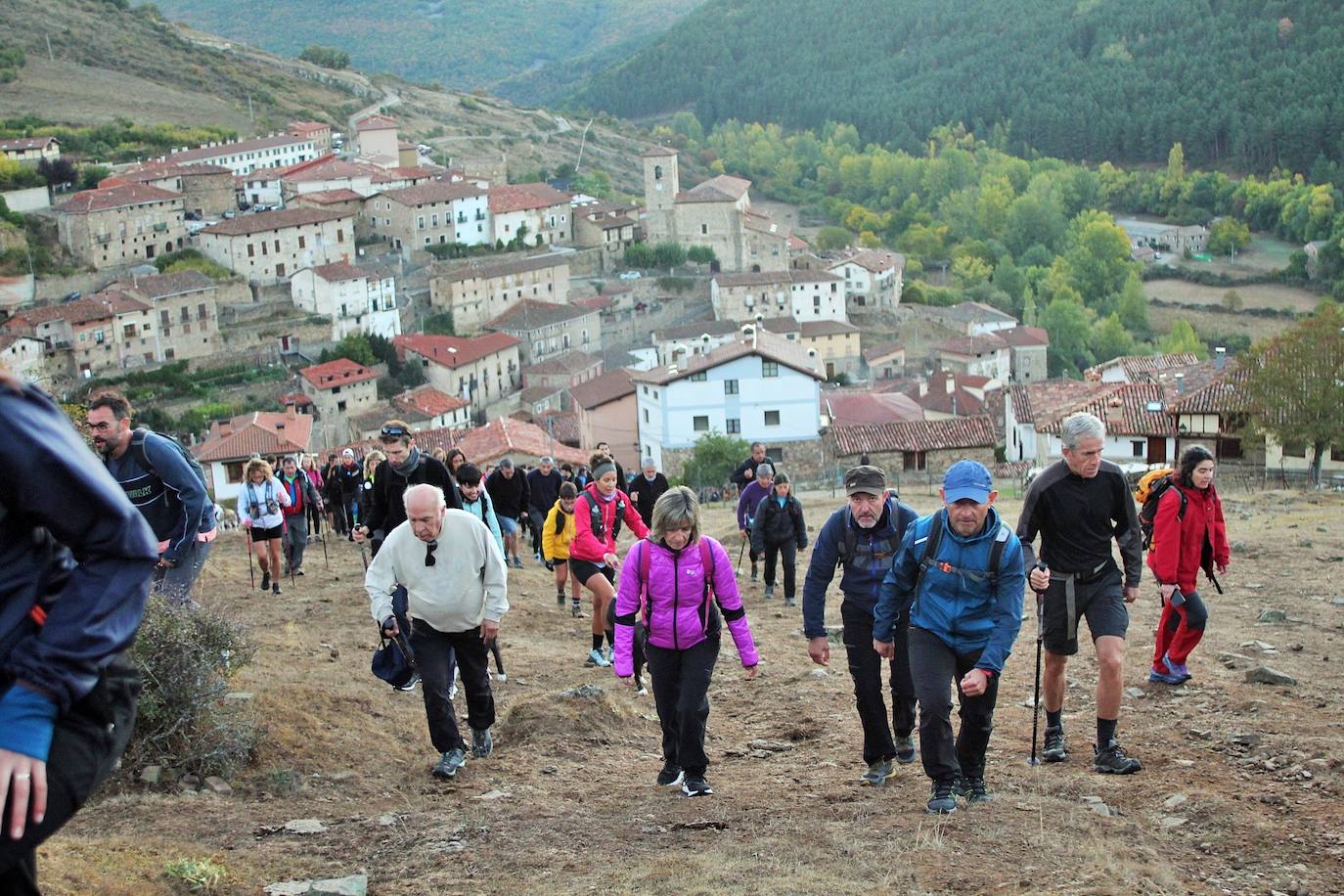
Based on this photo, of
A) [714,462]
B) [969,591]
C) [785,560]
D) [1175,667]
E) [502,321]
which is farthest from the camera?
[502,321]

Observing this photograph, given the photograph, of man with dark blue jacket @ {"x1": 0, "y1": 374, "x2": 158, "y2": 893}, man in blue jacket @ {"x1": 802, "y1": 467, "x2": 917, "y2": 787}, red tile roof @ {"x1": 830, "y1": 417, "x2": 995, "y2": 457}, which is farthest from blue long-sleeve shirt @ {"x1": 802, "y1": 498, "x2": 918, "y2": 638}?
red tile roof @ {"x1": 830, "y1": 417, "x2": 995, "y2": 457}

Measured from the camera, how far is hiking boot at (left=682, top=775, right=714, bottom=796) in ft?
24.2

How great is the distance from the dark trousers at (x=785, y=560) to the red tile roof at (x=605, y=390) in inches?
1451

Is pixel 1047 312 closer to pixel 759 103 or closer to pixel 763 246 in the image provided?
pixel 763 246

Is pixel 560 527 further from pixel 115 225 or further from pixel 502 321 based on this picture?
pixel 115 225

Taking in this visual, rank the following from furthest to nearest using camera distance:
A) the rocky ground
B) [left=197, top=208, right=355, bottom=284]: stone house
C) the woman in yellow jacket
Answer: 1. [left=197, top=208, right=355, bottom=284]: stone house
2. the woman in yellow jacket
3. the rocky ground

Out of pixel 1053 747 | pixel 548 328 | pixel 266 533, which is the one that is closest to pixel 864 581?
pixel 1053 747

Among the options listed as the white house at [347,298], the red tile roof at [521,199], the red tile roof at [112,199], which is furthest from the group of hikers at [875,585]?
the red tile roof at [521,199]

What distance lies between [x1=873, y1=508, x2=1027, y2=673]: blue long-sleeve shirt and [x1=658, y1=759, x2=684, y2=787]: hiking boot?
1.49 metres

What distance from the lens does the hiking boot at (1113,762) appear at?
7.56 metres

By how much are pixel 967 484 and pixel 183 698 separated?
3890 mm

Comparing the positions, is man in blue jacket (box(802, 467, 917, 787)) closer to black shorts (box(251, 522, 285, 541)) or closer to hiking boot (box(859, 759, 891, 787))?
hiking boot (box(859, 759, 891, 787))

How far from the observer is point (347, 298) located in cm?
7744

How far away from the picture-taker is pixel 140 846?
20.0ft
